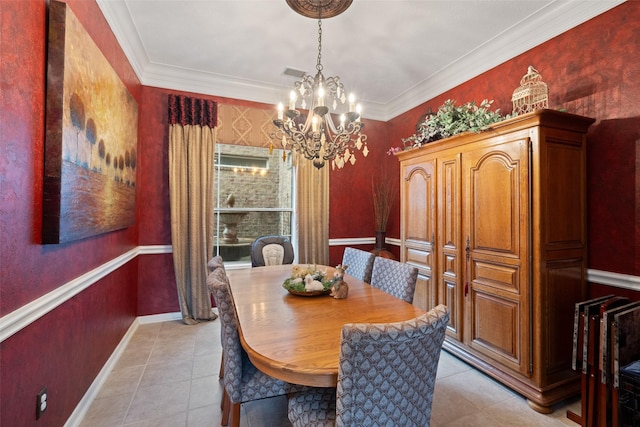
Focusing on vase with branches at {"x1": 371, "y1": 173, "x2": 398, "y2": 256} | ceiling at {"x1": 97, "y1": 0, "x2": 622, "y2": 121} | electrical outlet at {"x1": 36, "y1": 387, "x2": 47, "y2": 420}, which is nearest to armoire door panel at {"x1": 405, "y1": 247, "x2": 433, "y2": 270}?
vase with branches at {"x1": 371, "y1": 173, "x2": 398, "y2": 256}

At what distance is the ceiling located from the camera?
2354 millimetres

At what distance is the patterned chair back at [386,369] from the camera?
100cm

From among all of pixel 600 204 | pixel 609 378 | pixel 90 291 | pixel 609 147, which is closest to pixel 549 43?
pixel 609 147

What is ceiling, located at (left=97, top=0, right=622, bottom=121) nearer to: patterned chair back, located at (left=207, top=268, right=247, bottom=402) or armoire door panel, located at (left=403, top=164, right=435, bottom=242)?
armoire door panel, located at (left=403, top=164, right=435, bottom=242)

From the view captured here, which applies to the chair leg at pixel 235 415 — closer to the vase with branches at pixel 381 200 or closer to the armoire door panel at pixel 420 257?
the armoire door panel at pixel 420 257

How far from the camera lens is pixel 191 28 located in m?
2.67

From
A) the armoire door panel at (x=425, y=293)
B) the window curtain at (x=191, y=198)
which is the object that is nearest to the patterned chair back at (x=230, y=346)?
the armoire door panel at (x=425, y=293)

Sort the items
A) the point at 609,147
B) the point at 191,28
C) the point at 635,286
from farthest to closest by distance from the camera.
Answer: the point at 191,28, the point at 609,147, the point at 635,286

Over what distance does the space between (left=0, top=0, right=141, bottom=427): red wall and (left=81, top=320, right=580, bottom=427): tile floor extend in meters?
0.28

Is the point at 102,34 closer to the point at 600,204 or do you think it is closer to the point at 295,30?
→ the point at 295,30

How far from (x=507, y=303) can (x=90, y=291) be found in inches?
118

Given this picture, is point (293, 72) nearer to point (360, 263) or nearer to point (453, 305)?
point (360, 263)

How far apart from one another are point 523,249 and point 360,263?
4.25 ft

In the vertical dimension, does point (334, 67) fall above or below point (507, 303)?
above
